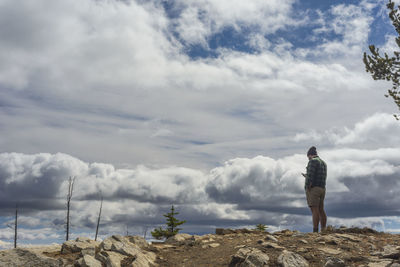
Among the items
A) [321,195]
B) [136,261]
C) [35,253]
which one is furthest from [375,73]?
[35,253]

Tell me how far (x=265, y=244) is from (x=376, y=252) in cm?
337

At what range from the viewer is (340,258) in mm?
10195

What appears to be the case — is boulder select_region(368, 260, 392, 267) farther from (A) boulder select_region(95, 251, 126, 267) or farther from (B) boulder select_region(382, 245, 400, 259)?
(A) boulder select_region(95, 251, 126, 267)

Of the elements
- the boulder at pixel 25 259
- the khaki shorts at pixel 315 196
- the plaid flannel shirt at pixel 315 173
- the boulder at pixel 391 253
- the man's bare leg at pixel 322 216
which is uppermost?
the plaid flannel shirt at pixel 315 173

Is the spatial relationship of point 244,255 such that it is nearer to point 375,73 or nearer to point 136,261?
point 136,261

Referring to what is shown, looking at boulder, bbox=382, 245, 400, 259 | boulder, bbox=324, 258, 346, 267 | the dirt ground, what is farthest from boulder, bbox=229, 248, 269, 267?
boulder, bbox=382, 245, 400, 259

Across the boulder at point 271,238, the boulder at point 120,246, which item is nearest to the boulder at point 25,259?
the boulder at point 120,246

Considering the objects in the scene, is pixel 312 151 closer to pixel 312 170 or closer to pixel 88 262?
pixel 312 170

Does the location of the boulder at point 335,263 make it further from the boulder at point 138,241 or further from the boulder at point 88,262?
the boulder at point 88,262

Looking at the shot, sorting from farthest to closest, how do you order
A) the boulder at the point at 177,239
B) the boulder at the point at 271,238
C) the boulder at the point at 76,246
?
the boulder at the point at 177,239 → the boulder at the point at 271,238 → the boulder at the point at 76,246

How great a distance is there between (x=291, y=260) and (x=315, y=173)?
16.1ft

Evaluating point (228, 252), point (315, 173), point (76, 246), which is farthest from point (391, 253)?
point (76, 246)

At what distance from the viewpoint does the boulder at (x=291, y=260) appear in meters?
9.62

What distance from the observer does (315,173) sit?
45.4ft
